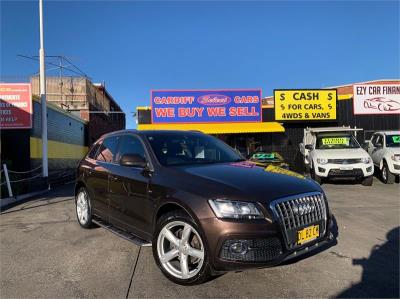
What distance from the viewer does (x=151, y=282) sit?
4.37 m

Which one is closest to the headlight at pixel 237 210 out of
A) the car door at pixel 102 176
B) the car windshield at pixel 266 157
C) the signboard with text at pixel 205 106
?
the car door at pixel 102 176

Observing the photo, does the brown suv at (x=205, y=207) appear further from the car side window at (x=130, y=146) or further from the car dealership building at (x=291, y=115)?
the car dealership building at (x=291, y=115)

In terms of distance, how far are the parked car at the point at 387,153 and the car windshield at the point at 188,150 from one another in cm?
999

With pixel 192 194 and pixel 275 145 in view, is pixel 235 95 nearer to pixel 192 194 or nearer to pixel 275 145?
pixel 275 145

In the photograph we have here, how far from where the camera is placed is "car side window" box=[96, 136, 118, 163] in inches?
238

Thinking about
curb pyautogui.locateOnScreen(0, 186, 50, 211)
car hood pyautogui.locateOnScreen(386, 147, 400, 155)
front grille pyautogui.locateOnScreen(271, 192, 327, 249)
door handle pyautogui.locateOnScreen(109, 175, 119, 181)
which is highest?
car hood pyautogui.locateOnScreen(386, 147, 400, 155)

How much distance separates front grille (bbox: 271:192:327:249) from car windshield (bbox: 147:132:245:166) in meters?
1.40

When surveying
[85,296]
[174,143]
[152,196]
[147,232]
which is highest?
[174,143]

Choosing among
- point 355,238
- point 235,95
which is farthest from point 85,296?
point 235,95

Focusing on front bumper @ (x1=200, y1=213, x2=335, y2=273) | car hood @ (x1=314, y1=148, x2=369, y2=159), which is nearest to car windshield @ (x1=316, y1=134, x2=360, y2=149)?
car hood @ (x1=314, y1=148, x2=369, y2=159)

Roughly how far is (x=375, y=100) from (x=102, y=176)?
18.5 metres

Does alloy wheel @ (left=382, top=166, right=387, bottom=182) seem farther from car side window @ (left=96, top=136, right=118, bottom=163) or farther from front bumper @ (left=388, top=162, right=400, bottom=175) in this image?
car side window @ (left=96, top=136, right=118, bottom=163)

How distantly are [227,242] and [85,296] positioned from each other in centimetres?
158

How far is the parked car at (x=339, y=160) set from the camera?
505 inches
